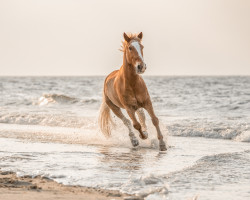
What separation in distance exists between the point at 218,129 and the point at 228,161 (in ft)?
16.9

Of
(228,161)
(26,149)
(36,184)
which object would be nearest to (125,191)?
(36,184)

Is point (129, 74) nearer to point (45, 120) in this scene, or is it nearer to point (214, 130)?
point (214, 130)

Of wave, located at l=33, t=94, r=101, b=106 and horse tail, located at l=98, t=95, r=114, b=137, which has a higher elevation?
horse tail, located at l=98, t=95, r=114, b=137

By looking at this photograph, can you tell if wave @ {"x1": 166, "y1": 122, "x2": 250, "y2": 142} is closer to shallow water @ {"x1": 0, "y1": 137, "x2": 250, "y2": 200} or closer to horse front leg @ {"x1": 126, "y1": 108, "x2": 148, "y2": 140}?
shallow water @ {"x1": 0, "y1": 137, "x2": 250, "y2": 200}

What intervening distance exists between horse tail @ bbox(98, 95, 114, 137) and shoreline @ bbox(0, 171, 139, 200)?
17.9 feet

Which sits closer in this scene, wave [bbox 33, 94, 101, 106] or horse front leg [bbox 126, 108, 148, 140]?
horse front leg [bbox 126, 108, 148, 140]

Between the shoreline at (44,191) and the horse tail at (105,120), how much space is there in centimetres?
545

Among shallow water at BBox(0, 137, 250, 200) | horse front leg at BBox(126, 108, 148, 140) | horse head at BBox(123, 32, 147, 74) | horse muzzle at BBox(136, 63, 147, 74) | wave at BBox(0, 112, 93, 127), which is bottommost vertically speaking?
wave at BBox(0, 112, 93, 127)

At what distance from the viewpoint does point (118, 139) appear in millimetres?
10531

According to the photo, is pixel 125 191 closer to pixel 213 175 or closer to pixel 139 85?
pixel 213 175

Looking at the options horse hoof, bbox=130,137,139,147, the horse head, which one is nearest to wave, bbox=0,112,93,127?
horse hoof, bbox=130,137,139,147

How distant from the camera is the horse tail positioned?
1099cm

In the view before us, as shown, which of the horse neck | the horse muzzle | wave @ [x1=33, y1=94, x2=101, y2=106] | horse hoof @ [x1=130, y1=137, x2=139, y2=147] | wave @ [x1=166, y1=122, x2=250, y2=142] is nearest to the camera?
the horse muzzle

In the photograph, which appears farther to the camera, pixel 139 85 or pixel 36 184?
pixel 139 85
